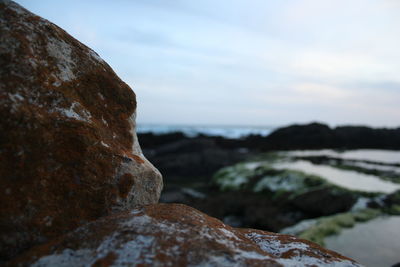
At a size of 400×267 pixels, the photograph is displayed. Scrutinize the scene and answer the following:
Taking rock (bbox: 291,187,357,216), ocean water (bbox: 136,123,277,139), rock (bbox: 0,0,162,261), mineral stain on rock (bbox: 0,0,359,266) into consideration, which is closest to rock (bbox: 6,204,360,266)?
mineral stain on rock (bbox: 0,0,359,266)

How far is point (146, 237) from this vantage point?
1.94 meters

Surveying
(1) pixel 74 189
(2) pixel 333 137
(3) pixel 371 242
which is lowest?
(3) pixel 371 242

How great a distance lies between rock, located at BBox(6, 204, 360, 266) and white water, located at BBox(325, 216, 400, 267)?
16.5 ft

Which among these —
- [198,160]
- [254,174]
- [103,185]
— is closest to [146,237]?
[103,185]

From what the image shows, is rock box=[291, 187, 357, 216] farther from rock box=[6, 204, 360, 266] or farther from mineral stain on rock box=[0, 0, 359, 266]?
rock box=[6, 204, 360, 266]

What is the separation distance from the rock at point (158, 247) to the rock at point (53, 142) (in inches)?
11.0

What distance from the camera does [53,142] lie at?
2283mm

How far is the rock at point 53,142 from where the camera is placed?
2.08 meters

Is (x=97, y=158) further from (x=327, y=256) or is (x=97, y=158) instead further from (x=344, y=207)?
(x=344, y=207)

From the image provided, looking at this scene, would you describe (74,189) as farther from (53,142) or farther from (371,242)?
(371,242)

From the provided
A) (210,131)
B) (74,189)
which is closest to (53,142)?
(74,189)

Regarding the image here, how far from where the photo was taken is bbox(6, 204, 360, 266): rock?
1.79 meters

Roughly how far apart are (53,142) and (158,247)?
1.18m

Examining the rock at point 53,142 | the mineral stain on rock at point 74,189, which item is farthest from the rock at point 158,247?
the rock at point 53,142
